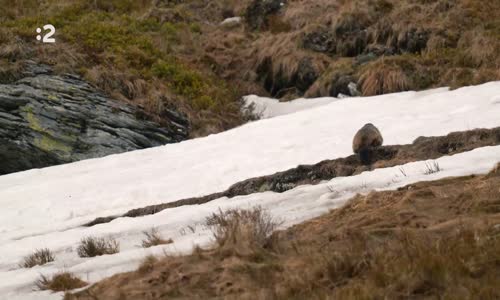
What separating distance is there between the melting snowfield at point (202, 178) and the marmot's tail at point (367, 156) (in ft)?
1.69

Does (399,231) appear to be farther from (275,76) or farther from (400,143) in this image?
(275,76)

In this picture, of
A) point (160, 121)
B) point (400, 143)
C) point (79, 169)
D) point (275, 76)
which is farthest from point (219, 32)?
point (400, 143)

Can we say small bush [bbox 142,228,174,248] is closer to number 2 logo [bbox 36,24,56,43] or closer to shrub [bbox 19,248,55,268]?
shrub [bbox 19,248,55,268]

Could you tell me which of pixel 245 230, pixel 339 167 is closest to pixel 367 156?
pixel 339 167

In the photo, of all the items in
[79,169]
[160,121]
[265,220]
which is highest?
[160,121]

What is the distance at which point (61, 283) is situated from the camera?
→ 5465 mm

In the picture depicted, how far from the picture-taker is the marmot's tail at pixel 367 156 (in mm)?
8914

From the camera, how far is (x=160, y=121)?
14.6 metres

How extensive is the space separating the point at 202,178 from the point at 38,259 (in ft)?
11.7

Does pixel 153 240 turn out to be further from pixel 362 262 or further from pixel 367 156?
pixel 367 156

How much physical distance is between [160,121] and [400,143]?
6268 mm

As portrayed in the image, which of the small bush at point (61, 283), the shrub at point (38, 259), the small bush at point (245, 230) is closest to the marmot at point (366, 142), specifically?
the small bush at point (245, 230)

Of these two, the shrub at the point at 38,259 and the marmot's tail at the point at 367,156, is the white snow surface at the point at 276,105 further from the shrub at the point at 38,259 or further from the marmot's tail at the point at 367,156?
the shrub at the point at 38,259

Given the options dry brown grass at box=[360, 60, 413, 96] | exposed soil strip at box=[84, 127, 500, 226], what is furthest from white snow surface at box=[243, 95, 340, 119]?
exposed soil strip at box=[84, 127, 500, 226]
